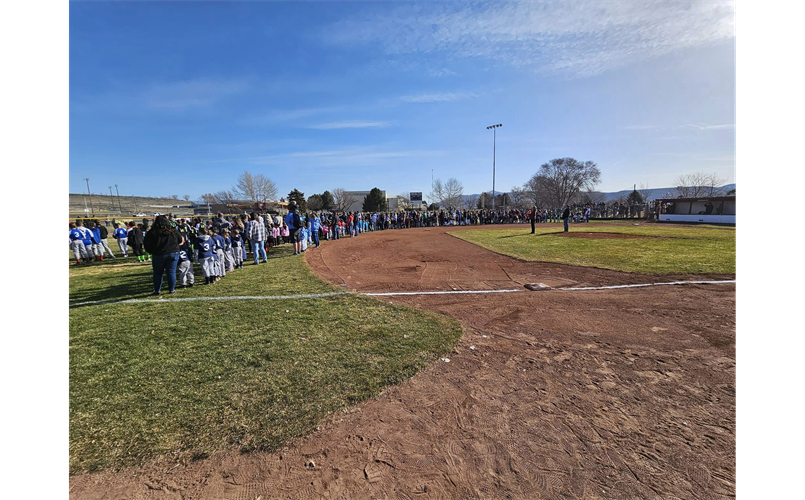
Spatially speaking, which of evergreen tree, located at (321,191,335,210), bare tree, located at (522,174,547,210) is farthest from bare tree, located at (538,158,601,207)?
evergreen tree, located at (321,191,335,210)

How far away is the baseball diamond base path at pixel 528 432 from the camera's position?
2.69m

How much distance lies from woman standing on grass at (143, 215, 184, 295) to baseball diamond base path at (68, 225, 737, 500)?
6.64 m

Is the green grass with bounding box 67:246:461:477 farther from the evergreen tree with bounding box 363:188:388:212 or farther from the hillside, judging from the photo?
the evergreen tree with bounding box 363:188:388:212

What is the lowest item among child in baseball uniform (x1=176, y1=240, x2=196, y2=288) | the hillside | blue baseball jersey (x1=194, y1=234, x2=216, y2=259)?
child in baseball uniform (x1=176, y1=240, x2=196, y2=288)

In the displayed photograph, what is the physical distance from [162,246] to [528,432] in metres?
8.95

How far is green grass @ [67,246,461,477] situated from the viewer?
3205 millimetres

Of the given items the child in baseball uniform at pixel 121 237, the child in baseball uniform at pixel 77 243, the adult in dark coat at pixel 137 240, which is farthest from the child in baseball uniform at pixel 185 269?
the child in baseball uniform at pixel 121 237

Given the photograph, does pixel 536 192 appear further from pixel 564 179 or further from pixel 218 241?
pixel 218 241

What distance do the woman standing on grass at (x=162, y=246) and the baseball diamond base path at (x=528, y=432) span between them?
6.64m

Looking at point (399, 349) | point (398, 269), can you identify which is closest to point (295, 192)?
point (398, 269)

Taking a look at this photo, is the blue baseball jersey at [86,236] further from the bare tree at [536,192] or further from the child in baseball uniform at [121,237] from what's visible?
the bare tree at [536,192]

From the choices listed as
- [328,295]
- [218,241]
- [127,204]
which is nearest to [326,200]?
[127,204]

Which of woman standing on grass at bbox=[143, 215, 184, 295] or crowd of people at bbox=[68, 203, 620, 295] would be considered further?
crowd of people at bbox=[68, 203, 620, 295]

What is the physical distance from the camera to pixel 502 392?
396 centimetres
